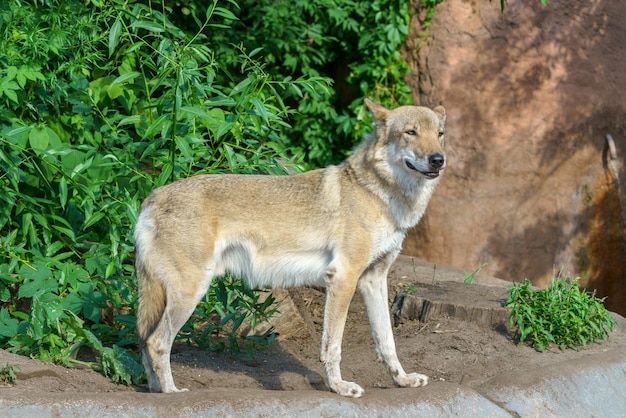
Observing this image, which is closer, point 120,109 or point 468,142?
point 120,109

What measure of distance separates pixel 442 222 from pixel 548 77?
210 cm

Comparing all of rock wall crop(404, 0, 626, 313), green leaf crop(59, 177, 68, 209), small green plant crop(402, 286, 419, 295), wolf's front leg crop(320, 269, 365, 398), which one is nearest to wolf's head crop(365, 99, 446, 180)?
wolf's front leg crop(320, 269, 365, 398)

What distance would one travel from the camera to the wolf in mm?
5137

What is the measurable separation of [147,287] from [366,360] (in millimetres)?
1784

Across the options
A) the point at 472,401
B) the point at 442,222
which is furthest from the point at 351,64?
the point at 472,401

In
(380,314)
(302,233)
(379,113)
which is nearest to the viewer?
(302,233)

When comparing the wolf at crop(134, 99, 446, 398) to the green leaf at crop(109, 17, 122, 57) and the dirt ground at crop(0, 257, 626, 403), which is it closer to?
the dirt ground at crop(0, 257, 626, 403)

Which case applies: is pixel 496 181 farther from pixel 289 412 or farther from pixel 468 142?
pixel 289 412

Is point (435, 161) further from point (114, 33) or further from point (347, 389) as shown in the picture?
point (114, 33)

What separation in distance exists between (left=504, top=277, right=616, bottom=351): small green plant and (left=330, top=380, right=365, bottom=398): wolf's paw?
161 cm

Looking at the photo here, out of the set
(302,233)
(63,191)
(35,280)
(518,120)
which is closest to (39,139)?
(63,191)

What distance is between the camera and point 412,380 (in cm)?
528

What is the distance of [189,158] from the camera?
582 centimetres

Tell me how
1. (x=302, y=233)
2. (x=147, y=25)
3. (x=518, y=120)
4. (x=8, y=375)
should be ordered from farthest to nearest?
(x=518, y=120) → (x=147, y=25) → (x=302, y=233) → (x=8, y=375)
